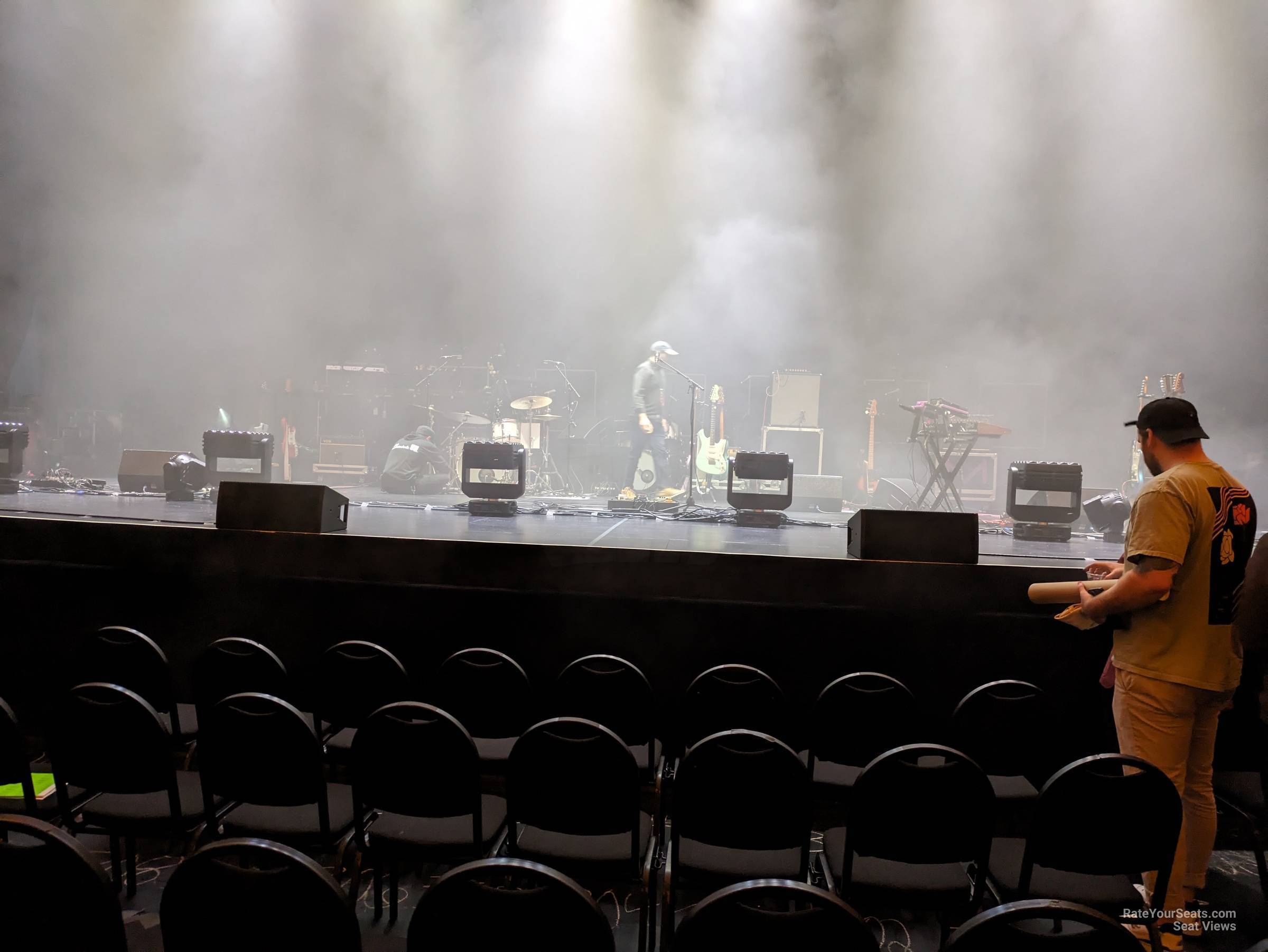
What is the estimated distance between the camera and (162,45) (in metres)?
8.33

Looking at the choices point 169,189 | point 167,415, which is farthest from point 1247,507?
point 167,415

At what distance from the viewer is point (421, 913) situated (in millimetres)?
1268

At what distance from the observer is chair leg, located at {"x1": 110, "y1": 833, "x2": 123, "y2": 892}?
7.76ft

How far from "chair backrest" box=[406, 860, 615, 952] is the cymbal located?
8.21 meters

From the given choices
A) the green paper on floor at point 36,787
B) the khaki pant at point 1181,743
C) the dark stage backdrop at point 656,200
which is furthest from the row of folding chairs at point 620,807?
the dark stage backdrop at point 656,200

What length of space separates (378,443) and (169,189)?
409 centimetres

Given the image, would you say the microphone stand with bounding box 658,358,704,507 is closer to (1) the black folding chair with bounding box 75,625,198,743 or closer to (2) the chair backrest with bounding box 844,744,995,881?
(1) the black folding chair with bounding box 75,625,198,743

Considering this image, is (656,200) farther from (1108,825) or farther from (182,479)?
(1108,825)

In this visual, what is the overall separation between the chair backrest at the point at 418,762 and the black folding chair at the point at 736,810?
0.60m

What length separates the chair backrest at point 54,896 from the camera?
1316mm

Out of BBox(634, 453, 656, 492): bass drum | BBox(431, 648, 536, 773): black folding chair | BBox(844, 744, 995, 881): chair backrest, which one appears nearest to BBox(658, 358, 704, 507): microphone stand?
BBox(634, 453, 656, 492): bass drum

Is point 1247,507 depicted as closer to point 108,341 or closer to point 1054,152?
point 1054,152

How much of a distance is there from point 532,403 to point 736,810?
25.3 ft

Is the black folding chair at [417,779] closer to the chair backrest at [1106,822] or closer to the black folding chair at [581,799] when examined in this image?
the black folding chair at [581,799]
